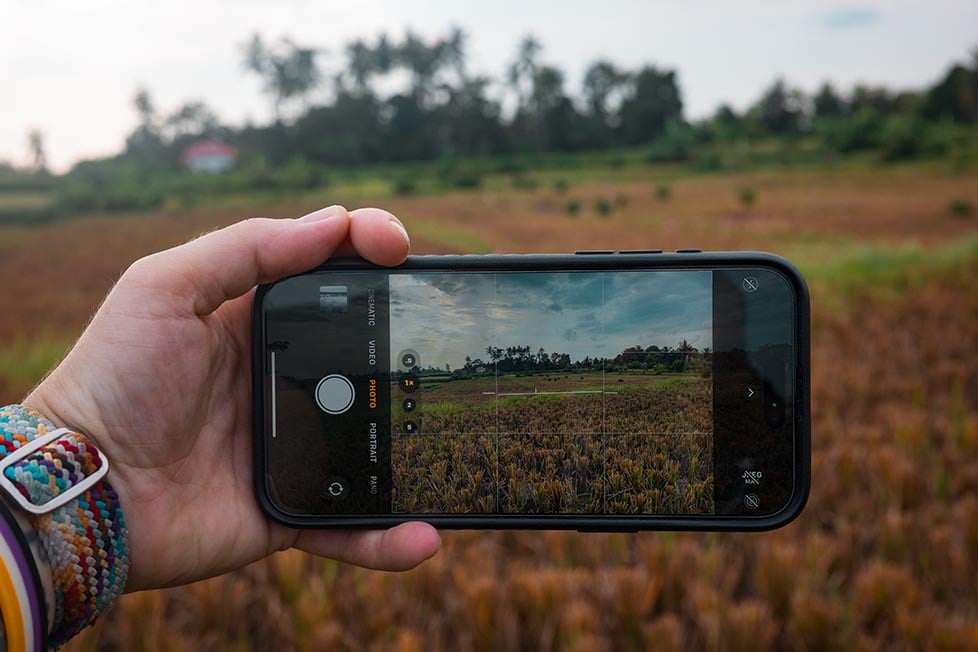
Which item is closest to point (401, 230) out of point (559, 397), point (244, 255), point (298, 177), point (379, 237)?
point (379, 237)

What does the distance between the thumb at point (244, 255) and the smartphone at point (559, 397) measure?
0.06 meters

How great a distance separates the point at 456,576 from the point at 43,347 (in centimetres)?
854

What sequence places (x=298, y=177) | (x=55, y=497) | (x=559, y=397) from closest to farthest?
(x=55, y=497), (x=559, y=397), (x=298, y=177)

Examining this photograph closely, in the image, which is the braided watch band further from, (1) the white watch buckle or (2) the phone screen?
(2) the phone screen

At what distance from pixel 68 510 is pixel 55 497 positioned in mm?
28

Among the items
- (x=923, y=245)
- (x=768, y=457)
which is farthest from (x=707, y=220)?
(x=768, y=457)

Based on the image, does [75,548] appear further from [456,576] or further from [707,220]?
[707,220]

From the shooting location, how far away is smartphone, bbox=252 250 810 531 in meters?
1.24

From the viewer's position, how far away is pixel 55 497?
1.06 m

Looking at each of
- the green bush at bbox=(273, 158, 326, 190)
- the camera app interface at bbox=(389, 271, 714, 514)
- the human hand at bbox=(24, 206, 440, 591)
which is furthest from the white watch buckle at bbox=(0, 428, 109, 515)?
the green bush at bbox=(273, 158, 326, 190)

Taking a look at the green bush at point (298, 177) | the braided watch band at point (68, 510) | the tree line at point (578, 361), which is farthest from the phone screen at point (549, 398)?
the green bush at point (298, 177)

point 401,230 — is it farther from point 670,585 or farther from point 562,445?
point 670,585

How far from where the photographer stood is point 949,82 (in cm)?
2017

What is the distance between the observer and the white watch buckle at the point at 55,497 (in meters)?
1.02
